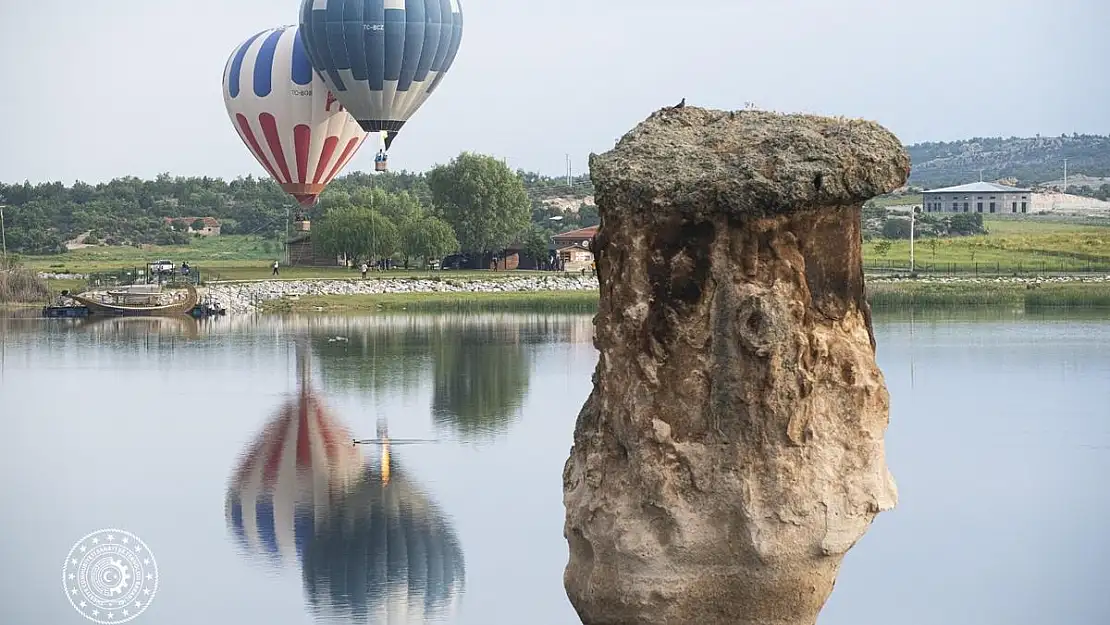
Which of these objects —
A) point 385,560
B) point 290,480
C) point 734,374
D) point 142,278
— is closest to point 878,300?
point 142,278

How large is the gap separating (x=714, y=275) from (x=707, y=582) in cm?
140

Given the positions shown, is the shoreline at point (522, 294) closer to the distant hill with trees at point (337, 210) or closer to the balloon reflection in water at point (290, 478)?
the distant hill with trees at point (337, 210)

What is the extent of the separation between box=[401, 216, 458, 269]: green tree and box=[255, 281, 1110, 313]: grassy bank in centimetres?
1116

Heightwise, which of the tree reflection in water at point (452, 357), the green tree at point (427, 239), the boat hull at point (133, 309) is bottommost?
the tree reflection in water at point (452, 357)

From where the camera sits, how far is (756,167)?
786 centimetres

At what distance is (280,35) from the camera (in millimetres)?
48844

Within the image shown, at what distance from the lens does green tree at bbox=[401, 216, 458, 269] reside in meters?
68.7

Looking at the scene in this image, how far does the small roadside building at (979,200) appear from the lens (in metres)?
116

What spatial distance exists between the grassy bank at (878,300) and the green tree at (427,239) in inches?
439

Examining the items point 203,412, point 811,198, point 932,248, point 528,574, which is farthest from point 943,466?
point 932,248

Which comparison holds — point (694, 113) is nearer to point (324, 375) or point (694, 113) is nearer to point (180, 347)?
point (324, 375)

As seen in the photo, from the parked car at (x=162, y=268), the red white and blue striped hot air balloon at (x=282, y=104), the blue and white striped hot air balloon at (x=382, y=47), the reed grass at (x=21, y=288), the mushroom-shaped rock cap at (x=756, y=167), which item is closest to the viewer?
the mushroom-shaped rock cap at (x=756, y=167)

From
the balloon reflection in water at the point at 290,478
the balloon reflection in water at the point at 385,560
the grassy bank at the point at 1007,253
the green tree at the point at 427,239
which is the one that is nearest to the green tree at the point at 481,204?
the green tree at the point at 427,239

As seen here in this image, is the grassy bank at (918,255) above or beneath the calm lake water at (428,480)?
above
